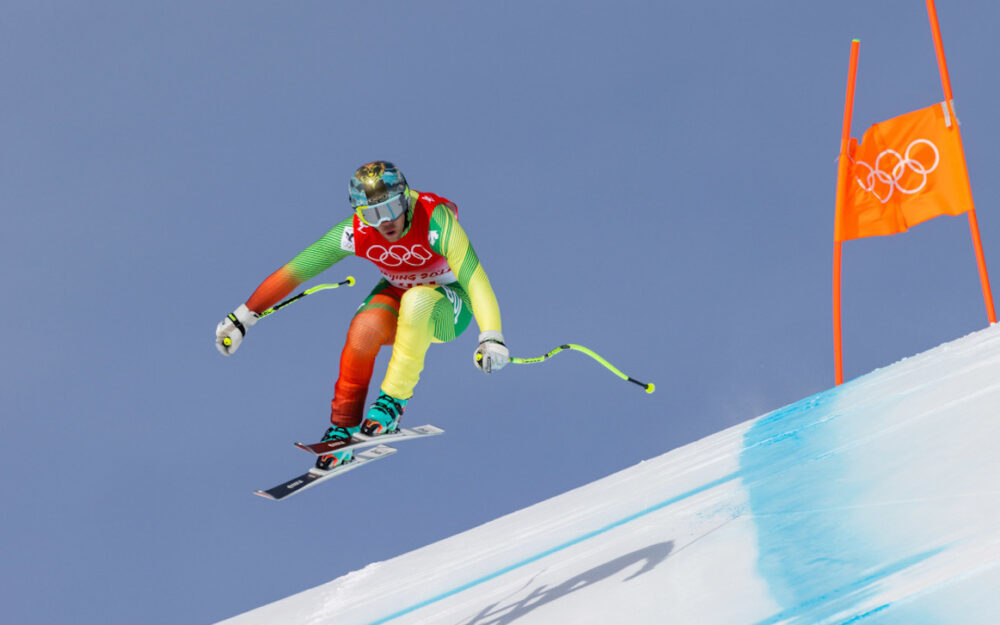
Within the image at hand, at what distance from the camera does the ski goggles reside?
244 inches

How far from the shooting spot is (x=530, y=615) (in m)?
5.05

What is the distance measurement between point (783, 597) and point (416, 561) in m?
5.38

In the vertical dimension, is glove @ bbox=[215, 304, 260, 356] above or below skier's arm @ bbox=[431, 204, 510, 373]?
above

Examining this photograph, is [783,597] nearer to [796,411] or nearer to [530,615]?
[530,615]

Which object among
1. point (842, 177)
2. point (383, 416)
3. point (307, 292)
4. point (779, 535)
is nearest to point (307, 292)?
point (307, 292)

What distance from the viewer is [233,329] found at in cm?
682

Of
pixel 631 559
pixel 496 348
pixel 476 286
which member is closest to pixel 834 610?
pixel 631 559

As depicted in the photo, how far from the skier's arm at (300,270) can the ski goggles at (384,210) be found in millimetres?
502

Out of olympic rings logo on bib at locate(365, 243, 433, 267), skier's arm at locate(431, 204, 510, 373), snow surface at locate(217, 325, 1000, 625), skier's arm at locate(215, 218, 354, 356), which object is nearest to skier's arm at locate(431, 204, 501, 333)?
skier's arm at locate(431, 204, 510, 373)

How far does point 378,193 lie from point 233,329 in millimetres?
1487

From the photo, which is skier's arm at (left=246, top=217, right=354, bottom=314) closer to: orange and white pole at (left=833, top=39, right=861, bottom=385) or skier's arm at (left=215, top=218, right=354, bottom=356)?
skier's arm at (left=215, top=218, right=354, bottom=356)

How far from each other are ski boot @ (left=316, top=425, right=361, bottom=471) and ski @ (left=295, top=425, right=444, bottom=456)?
5cm

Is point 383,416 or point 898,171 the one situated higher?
point 898,171

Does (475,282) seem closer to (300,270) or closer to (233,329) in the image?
(300,270)
